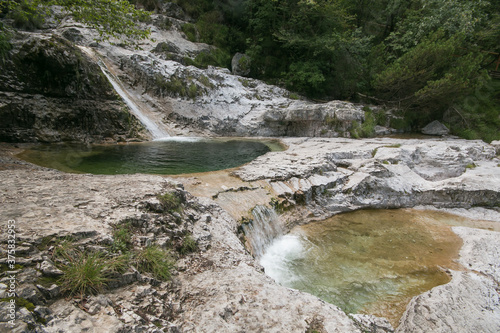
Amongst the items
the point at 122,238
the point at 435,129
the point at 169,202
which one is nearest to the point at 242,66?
the point at 435,129

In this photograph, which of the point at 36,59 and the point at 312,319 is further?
the point at 36,59

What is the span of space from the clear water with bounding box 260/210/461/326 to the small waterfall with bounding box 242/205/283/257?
184 mm

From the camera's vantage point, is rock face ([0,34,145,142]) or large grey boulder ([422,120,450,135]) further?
large grey boulder ([422,120,450,135])

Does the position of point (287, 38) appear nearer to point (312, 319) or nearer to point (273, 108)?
point (273, 108)

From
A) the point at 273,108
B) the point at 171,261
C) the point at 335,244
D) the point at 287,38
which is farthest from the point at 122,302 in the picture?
the point at 287,38

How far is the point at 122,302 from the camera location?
2.28 metres

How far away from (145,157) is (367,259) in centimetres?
865

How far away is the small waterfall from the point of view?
17.1 feet

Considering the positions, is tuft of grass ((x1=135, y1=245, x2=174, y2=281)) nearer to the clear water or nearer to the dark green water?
the clear water

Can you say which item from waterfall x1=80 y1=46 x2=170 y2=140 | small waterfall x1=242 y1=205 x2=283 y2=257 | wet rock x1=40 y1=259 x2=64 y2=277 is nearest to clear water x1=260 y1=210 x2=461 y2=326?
small waterfall x1=242 y1=205 x2=283 y2=257

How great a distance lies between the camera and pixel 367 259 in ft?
17.1

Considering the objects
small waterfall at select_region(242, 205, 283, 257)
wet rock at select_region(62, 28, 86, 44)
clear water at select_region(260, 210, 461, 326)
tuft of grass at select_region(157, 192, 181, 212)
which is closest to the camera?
tuft of grass at select_region(157, 192, 181, 212)

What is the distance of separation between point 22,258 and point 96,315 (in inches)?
35.4

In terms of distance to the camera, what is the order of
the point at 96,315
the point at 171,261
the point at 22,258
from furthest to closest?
the point at 171,261
the point at 22,258
the point at 96,315
